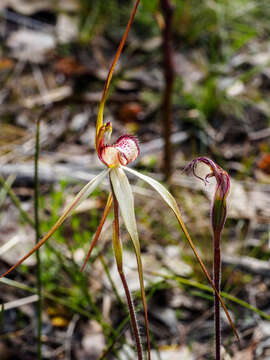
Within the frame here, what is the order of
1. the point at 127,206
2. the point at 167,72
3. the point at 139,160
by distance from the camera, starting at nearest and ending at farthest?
the point at 127,206 → the point at 167,72 → the point at 139,160

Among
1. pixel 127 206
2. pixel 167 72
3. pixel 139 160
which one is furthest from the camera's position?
pixel 139 160

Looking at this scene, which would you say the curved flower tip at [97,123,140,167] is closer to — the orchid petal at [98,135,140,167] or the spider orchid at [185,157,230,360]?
the orchid petal at [98,135,140,167]

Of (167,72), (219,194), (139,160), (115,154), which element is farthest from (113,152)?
(139,160)

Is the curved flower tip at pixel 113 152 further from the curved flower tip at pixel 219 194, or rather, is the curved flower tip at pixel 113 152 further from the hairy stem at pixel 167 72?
the hairy stem at pixel 167 72

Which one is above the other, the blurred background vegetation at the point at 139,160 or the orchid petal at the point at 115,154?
the blurred background vegetation at the point at 139,160

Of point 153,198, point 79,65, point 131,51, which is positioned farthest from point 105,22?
point 153,198

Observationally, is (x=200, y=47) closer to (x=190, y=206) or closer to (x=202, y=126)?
(x=202, y=126)

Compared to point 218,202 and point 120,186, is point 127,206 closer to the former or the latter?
point 120,186

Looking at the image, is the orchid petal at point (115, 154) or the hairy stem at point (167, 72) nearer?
the orchid petal at point (115, 154)

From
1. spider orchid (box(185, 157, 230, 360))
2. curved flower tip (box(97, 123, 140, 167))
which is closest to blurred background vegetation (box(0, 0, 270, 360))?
curved flower tip (box(97, 123, 140, 167))

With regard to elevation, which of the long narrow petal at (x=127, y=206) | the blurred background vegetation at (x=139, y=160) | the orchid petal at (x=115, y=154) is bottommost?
the long narrow petal at (x=127, y=206)

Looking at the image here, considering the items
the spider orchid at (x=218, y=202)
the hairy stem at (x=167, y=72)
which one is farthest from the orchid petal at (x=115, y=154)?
the hairy stem at (x=167, y=72)
